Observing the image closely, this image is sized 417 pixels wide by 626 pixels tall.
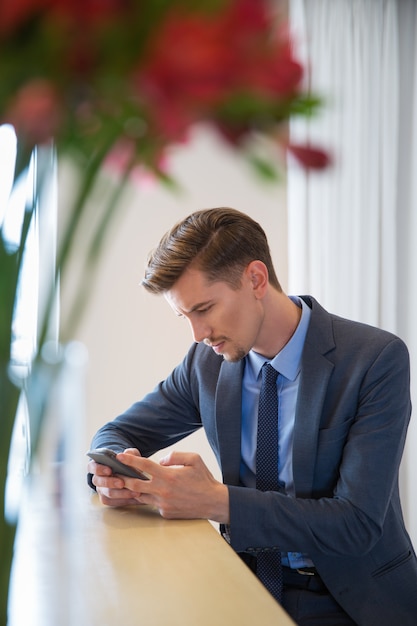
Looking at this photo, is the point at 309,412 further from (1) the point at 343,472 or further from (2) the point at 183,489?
(2) the point at 183,489

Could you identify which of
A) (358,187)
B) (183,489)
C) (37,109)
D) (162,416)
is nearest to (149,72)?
(37,109)

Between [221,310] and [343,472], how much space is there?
0.50 metres

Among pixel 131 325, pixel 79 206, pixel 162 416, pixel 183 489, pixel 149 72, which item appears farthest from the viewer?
pixel 131 325

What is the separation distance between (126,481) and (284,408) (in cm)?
47

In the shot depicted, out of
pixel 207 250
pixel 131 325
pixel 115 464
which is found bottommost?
pixel 131 325

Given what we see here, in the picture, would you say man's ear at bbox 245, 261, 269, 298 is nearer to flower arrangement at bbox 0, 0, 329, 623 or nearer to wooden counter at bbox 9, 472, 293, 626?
wooden counter at bbox 9, 472, 293, 626

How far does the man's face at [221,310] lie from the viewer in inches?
80.0

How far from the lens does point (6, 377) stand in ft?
2.20

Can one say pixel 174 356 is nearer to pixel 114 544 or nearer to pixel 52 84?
pixel 114 544

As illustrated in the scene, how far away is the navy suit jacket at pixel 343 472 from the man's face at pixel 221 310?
0.32 ft

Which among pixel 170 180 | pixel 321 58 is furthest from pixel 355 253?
pixel 170 180

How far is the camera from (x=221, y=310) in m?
2.06

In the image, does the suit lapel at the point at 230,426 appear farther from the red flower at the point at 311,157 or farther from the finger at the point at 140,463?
the red flower at the point at 311,157

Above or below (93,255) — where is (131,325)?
below
